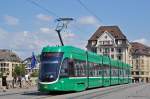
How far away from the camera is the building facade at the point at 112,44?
518 feet

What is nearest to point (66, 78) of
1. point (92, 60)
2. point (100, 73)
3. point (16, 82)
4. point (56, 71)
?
point (56, 71)

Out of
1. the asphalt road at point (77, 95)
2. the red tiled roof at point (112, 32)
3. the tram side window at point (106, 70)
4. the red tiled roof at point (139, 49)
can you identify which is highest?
the red tiled roof at point (112, 32)

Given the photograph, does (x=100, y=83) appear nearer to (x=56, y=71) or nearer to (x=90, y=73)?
(x=90, y=73)

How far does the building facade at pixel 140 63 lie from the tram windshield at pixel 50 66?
140m

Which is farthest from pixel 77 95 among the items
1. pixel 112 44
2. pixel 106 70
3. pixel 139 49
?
pixel 139 49

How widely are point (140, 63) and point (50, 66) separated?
489ft

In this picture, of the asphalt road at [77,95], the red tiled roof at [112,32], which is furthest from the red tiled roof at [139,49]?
the asphalt road at [77,95]

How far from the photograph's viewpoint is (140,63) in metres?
178

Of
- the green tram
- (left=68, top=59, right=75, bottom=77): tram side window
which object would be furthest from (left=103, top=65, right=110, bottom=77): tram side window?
(left=68, top=59, right=75, bottom=77): tram side window

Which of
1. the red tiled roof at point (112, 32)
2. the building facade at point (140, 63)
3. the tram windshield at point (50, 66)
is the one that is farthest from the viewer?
the building facade at point (140, 63)

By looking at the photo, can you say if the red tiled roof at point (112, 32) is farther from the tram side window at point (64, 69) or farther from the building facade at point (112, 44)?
the tram side window at point (64, 69)

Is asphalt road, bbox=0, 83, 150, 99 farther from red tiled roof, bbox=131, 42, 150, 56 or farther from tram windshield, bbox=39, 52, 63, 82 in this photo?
red tiled roof, bbox=131, 42, 150, 56

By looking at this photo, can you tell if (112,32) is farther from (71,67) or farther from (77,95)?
(77,95)

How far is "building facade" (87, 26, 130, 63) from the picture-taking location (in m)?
158
